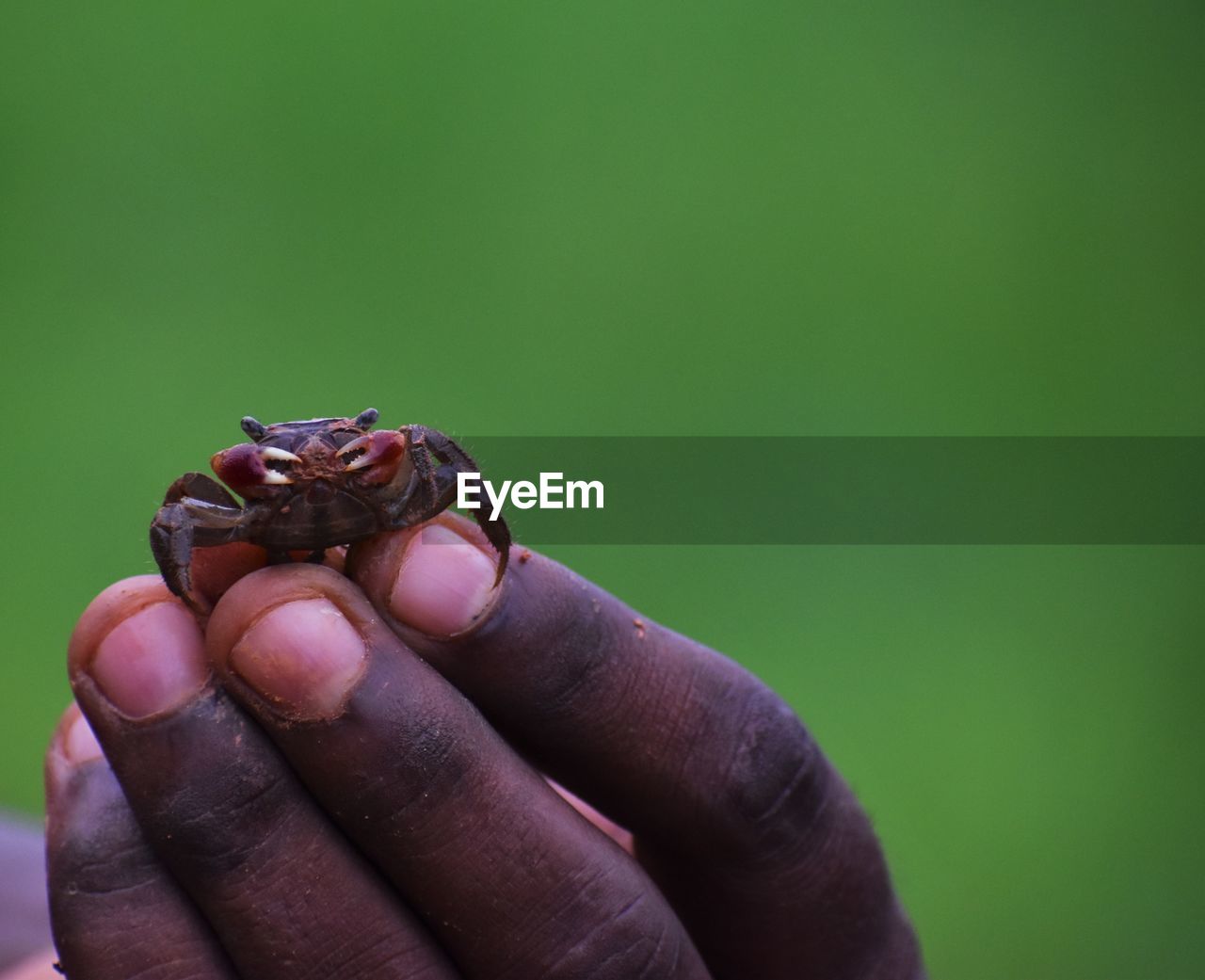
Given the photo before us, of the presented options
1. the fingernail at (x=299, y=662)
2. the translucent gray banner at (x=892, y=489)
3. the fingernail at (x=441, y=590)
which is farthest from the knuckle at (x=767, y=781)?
the translucent gray banner at (x=892, y=489)

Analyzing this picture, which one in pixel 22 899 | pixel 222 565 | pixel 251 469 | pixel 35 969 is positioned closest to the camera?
pixel 251 469

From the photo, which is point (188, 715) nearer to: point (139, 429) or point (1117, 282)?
point (139, 429)

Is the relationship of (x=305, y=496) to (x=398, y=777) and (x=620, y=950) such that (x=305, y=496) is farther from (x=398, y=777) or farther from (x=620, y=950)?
(x=620, y=950)

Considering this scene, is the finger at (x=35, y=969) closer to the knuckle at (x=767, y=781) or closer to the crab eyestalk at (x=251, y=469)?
the crab eyestalk at (x=251, y=469)

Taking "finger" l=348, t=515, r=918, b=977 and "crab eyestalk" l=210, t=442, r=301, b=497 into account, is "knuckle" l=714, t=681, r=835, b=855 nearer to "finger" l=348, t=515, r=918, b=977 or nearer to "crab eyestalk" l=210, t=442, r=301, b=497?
"finger" l=348, t=515, r=918, b=977

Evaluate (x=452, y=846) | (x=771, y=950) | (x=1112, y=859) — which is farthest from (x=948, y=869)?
(x=452, y=846)

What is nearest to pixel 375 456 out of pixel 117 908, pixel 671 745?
pixel 671 745
